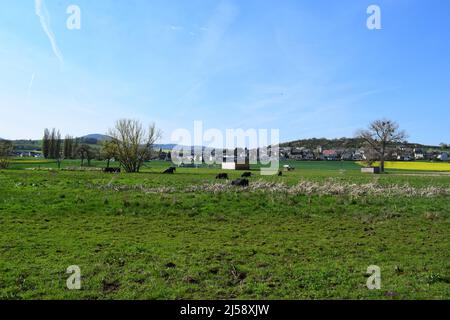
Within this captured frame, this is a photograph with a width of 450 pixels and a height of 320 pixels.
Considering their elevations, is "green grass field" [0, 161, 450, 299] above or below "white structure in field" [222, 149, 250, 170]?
below

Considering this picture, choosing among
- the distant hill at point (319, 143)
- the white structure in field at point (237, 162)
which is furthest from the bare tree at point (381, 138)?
the distant hill at point (319, 143)

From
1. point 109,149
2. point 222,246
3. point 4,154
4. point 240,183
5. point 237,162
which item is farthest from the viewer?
point 237,162

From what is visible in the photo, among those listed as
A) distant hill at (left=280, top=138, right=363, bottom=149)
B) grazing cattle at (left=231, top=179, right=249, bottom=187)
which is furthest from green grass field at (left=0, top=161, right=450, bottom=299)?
distant hill at (left=280, top=138, right=363, bottom=149)

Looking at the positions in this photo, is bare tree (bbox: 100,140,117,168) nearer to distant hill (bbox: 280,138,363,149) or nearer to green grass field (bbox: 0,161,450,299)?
green grass field (bbox: 0,161,450,299)

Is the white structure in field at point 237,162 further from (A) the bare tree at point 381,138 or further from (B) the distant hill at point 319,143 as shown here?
(B) the distant hill at point 319,143

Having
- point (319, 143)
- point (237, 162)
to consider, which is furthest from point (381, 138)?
point (319, 143)

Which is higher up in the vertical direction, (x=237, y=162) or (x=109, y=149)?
(x=109, y=149)

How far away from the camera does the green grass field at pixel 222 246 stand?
7.23m

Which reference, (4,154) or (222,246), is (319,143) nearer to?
(4,154)

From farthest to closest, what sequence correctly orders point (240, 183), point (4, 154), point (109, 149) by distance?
point (109, 149) → point (4, 154) → point (240, 183)

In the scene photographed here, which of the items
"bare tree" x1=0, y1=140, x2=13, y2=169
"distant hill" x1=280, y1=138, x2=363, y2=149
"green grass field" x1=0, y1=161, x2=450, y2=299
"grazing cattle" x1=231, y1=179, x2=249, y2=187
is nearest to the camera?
"green grass field" x1=0, y1=161, x2=450, y2=299

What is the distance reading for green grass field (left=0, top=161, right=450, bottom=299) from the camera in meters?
7.23

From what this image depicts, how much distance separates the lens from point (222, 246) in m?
10.7
